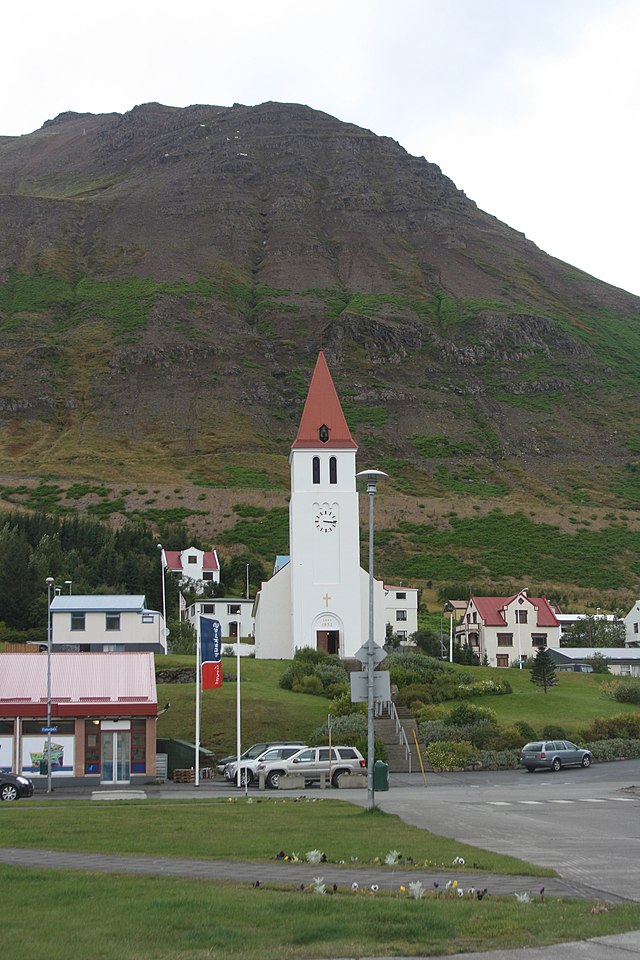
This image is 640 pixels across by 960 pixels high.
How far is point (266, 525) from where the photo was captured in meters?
127

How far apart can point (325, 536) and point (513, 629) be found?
25.7 meters

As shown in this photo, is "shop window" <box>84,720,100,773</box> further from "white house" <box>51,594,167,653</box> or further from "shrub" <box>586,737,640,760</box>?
"shrub" <box>586,737,640,760</box>

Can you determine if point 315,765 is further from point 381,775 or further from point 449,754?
point 449,754

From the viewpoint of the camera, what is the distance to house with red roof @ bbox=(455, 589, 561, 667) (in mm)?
85250

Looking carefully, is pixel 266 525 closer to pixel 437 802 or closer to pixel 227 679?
pixel 227 679

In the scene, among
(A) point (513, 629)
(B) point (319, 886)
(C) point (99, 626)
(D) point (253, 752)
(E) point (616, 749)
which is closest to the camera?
(B) point (319, 886)

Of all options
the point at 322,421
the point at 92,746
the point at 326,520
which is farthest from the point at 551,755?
the point at 322,421

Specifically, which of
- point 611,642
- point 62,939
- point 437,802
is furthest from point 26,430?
point 62,939

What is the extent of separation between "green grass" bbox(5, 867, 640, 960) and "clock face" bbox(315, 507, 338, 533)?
178 ft

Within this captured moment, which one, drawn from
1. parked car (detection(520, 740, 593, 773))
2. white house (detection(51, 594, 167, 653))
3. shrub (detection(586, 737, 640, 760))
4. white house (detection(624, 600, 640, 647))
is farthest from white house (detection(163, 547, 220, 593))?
parked car (detection(520, 740, 593, 773))

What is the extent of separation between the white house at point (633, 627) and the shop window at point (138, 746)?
6339 cm

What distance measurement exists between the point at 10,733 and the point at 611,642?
64.1 m

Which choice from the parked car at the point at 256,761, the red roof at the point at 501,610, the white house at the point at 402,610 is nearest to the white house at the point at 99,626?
the parked car at the point at 256,761

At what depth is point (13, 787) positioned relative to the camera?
31188 mm
